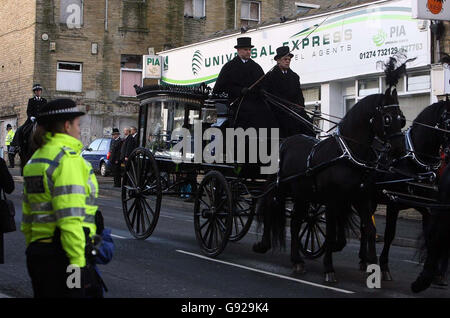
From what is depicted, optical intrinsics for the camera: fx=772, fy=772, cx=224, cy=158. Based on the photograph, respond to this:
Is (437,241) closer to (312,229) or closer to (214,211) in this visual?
(312,229)

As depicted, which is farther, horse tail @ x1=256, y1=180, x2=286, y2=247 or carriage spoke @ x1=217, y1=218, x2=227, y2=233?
carriage spoke @ x1=217, y1=218, x2=227, y2=233

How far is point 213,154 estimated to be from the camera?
11.4 meters

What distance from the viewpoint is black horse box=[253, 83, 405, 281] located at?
881 cm

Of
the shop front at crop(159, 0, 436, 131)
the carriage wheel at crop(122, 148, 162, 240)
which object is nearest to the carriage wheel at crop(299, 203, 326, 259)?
the carriage wheel at crop(122, 148, 162, 240)

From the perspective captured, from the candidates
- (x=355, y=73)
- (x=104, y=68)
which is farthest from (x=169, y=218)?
(x=104, y=68)

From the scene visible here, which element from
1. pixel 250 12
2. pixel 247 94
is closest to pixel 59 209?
pixel 247 94

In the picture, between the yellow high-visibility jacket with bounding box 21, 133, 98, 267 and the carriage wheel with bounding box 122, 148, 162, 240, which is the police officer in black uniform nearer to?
the carriage wheel with bounding box 122, 148, 162, 240

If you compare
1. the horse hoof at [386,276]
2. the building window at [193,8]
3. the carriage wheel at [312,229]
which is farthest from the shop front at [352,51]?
the building window at [193,8]

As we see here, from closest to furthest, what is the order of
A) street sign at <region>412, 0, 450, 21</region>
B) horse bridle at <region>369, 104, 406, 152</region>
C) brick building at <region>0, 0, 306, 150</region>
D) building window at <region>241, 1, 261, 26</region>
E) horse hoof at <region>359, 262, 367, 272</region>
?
horse bridle at <region>369, 104, 406, 152</region> → horse hoof at <region>359, 262, 367, 272</region> → street sign at <region>412, 0, 450, 21</region> → brick building at <region>0, 0, 306, 150</region> → building window at <region>241, 1, 261, 26</region>

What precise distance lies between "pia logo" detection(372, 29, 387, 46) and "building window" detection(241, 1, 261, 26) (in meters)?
19.5

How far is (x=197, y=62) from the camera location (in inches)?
1097

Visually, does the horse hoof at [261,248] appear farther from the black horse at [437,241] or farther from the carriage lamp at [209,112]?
the black horse at [437,241]

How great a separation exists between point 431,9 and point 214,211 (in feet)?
27.9
